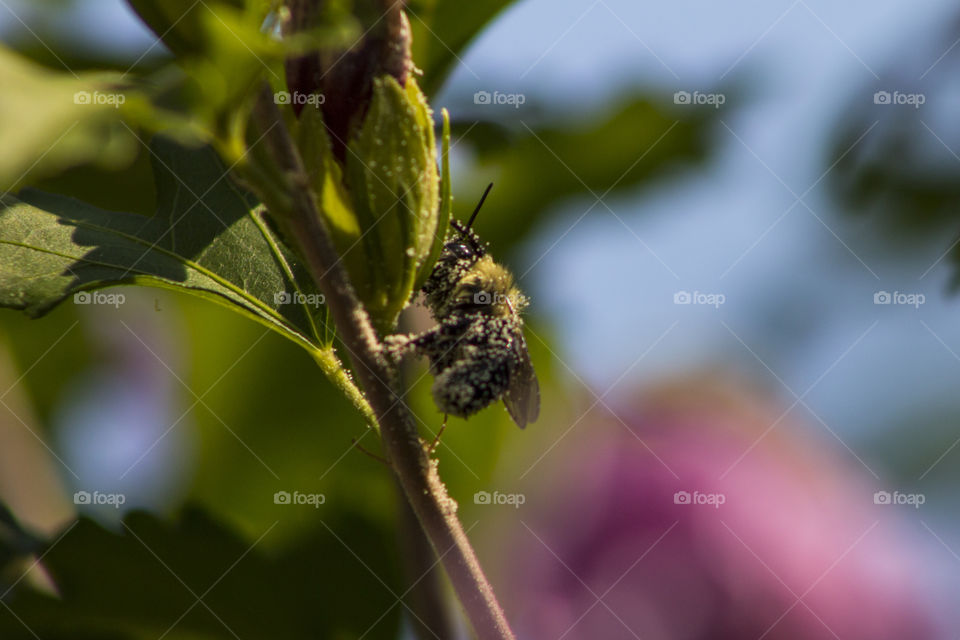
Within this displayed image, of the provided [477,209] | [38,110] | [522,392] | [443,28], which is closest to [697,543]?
[522,392]

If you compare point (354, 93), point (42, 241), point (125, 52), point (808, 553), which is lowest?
point (808, 553)

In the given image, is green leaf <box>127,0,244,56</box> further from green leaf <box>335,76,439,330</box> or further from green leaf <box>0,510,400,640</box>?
green leaf <box>0,510,400,640</box>

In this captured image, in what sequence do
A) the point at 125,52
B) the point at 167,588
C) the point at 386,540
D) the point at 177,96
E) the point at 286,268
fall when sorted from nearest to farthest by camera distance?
the point at 177,96
the point at 286,268
the point at 167,588
the point at 386,540
the point at 125,52

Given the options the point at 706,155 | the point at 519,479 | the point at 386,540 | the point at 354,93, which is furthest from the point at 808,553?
the point at 354,93

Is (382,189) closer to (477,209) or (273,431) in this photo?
(477,209)

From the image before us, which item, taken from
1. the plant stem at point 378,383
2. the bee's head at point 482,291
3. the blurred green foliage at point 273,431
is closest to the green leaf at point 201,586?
the blurred green foliage at point 273,431

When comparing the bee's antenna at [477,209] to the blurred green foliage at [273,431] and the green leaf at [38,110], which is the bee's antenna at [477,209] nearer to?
the blurred green foliage at [273,431]

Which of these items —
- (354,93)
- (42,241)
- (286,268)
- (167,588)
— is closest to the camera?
(354,93)

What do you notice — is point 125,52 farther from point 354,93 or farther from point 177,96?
point 177,96
